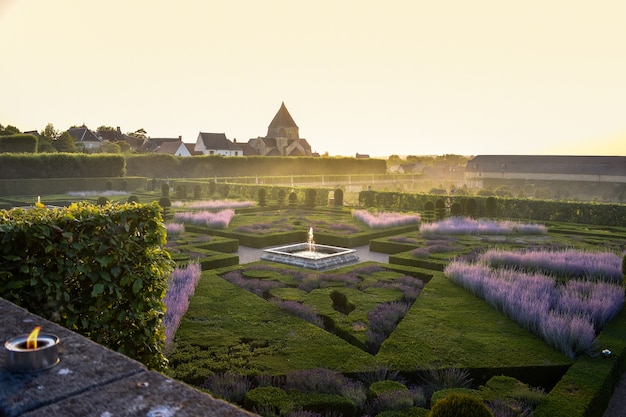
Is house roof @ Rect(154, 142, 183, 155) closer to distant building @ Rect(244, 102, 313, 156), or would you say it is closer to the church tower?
distant building @ Rect(244, 102, 313, 156)

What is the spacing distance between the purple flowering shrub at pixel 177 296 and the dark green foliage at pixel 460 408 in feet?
13.0

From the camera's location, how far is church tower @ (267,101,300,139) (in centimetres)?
10244

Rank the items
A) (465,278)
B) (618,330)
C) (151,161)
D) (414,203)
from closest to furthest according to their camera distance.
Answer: (618,330) < (465,278) < (414,203) < (151,161)

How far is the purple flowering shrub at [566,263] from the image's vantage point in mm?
11805

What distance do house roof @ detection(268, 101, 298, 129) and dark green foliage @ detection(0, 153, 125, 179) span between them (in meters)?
60.2

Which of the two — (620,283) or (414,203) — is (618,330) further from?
(414,203)

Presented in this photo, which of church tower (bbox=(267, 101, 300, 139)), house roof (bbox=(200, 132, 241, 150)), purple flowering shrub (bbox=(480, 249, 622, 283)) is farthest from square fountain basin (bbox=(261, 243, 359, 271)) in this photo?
church tower (bbox=(267, 101, 300, 139))

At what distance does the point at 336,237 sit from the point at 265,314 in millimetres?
9175

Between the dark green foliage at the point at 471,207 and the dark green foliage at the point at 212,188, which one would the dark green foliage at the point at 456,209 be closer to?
the dark green foliage at the point at 471,207

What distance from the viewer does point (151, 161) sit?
50.5 m

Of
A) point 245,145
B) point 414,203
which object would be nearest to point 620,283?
point 414,203

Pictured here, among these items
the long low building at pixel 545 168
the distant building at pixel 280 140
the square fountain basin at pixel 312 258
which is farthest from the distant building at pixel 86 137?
the square fountain basin at pixel 312 258

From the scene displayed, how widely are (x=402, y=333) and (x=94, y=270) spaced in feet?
15.6

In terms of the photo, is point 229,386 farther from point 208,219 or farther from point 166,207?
Answer: point 166,207
